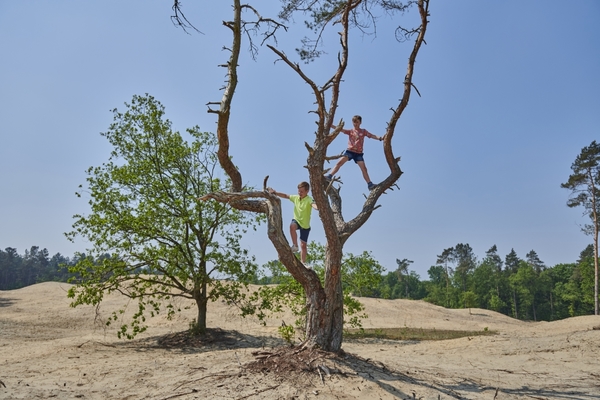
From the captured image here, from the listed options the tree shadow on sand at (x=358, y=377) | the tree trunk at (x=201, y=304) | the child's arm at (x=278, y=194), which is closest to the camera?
the tree shadow on sand at (x=358, y=377)

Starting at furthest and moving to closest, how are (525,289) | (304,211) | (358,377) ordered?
(525,289) → (304,211) → (358,377)

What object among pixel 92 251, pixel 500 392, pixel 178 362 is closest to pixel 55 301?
pixel 92 251

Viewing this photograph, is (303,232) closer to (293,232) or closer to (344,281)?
(293,232)

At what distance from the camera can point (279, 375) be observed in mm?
6121

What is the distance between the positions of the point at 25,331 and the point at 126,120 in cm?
960

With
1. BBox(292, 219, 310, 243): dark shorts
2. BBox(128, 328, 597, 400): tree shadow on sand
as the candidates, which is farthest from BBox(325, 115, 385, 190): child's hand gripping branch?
BBox(128, 328, 597, 400): tree shadow on sand

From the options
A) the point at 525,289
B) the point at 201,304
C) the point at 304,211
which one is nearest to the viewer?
the point at 304,211

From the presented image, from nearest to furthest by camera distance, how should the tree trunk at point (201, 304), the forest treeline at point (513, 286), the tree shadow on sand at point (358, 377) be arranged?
the tree shadow on sand at point (358, 377) → the tree trunk at point (201, 304) → the forest treeline at point (513, 286)

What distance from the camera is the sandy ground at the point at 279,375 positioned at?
233 inches

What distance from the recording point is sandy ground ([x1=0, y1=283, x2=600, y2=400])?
5.92 meters

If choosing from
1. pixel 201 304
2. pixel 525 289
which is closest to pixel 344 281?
pixel 201 304

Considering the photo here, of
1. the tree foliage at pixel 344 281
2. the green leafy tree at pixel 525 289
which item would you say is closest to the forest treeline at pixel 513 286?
the green leafy tree at pixel 525 289

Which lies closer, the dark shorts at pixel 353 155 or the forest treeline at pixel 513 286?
the dark shorts at pixel 353 155

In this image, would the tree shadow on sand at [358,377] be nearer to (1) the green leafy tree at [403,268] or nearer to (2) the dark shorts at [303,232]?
(2) the dark shorts at [303,232]
